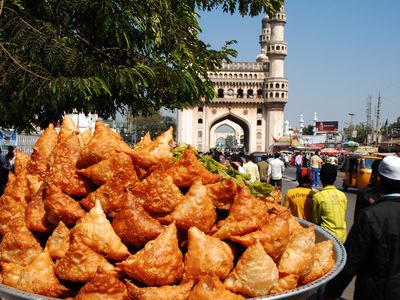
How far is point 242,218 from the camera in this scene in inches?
80.4

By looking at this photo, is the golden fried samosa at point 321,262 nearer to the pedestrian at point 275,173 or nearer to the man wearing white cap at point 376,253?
the man wearing white cap at point 376,253

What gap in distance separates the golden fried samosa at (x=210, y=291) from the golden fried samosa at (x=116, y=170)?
62 cm

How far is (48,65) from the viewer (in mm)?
5316

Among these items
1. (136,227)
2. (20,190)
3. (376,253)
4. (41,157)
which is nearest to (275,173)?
(376,253)

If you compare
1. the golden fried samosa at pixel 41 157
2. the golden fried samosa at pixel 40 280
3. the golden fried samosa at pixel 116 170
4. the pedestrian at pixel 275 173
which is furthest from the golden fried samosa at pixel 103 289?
the pedestrian at pixel 275 173

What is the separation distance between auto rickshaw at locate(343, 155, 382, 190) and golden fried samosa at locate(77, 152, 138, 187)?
16.3 m

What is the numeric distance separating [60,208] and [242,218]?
84 cm

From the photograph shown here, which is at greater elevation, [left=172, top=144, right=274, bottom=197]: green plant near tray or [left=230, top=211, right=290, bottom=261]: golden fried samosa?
[left=172, top=144, right=274, bottom=197]: green plant near tray

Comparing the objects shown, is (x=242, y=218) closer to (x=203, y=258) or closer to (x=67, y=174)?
(x=203, y=258)

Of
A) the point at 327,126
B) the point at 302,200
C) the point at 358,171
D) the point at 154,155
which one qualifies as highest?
the point at 154,155

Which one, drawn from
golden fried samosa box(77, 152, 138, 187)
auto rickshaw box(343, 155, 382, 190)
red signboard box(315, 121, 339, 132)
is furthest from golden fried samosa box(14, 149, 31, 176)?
red signboard box(315, 121, 339, 132)

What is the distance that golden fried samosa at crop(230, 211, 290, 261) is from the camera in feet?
6.57

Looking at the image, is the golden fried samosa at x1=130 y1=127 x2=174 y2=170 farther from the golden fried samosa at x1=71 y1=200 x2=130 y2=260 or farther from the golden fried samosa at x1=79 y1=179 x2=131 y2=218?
the golden fried samosa at x1=71 y1=200 x2=130 y2=260

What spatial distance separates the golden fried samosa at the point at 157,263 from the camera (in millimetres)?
1769
